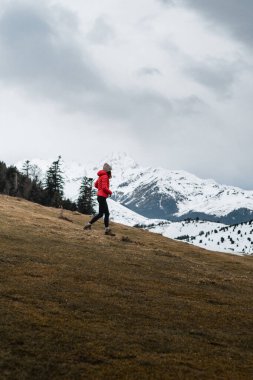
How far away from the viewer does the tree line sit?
433ft

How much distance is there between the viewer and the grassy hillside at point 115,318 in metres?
9.54

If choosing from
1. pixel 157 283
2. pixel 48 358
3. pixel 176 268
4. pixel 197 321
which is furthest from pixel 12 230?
pixel 48 358

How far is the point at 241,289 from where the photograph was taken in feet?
65.2

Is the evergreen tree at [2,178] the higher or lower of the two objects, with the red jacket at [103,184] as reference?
higher

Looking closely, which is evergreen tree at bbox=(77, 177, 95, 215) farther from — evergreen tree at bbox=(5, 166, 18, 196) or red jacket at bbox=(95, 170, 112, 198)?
red jacket at bbox=(95, 170, 112, 198)

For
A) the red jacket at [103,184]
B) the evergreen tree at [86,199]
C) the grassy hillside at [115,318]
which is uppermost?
the evergreen tree at [86,199]

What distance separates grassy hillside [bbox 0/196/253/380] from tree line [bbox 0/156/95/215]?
100097mm

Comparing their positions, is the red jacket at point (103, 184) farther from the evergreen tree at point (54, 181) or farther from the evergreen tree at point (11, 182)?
the evergreen tree at point (11, 182)

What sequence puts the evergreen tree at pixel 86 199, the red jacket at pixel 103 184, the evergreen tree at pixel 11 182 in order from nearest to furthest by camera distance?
1. the red jacket at pixel 103 184
2. the evergreen tree at pixel 86 199
3. the evergreen tree at pixel 11 182

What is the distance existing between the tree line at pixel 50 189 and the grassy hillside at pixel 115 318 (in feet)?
328

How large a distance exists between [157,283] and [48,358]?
30.2 ft

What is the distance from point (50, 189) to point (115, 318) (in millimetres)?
123527

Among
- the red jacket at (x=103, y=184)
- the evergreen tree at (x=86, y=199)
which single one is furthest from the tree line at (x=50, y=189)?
Result: the red jacket at (x=103, y=184)

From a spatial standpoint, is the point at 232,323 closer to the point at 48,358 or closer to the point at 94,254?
the point at 48,358
